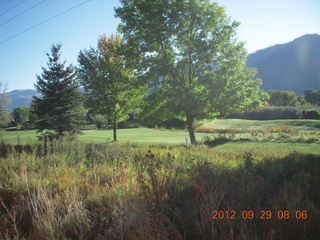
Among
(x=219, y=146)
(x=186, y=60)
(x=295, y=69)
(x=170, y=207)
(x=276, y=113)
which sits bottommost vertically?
(x=219, y=146)

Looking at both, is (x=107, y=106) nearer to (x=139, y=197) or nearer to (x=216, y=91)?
(x=216, y=91)

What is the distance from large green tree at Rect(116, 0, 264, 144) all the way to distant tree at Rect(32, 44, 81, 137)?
1081 centimetres

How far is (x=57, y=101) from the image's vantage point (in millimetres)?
21094

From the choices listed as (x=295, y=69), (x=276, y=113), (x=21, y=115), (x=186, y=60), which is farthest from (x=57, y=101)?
(x=295, y=69)

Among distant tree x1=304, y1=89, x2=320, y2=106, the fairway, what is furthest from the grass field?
distant tree x1=304, y1=89, x2=320, y2=106

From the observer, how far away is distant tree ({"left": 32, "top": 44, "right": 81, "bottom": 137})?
21094 millimetres

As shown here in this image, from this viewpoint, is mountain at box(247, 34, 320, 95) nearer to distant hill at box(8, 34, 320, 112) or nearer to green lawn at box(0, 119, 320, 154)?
distant hill at box(8, 34, 320, 112)

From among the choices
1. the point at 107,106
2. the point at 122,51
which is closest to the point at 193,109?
the point at 122,51

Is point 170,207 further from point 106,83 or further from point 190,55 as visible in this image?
point 106,83

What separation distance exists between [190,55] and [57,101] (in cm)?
1466
